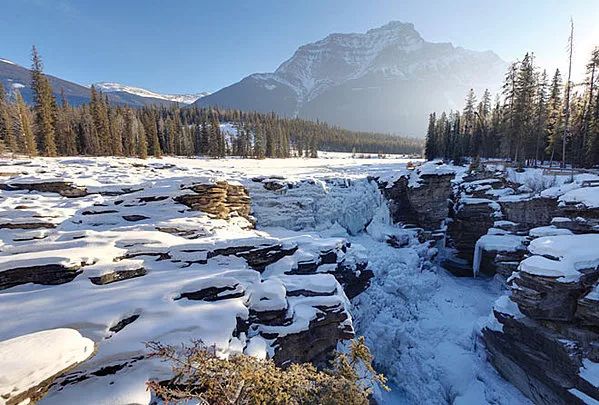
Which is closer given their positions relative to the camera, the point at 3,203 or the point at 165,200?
the point at 3,203

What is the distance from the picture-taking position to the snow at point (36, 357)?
4.54 metres

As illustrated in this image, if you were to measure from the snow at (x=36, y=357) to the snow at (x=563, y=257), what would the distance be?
1612cm

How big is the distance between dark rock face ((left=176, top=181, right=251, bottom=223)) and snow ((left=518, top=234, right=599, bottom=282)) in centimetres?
1652

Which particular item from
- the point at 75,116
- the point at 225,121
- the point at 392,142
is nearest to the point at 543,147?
the point at 75,116

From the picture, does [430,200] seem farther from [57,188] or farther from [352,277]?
[57,188]

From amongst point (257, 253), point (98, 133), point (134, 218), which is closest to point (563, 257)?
point (257, 253)

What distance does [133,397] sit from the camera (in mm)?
5777

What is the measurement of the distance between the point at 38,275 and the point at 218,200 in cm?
1074

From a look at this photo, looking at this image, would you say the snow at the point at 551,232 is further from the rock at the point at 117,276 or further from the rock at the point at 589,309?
the rock at the point at 117,276

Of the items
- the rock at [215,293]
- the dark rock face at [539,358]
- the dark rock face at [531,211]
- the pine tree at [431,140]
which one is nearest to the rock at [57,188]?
the rock at [215,293]

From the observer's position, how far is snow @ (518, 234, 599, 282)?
11.9 metres

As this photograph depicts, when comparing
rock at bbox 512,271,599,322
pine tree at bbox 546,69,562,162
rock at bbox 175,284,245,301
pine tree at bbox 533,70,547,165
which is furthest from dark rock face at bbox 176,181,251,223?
pine tree at bbox 546,69,562,162

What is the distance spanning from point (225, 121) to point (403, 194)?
101 meters

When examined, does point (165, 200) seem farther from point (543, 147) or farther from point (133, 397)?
point (543, 147)
